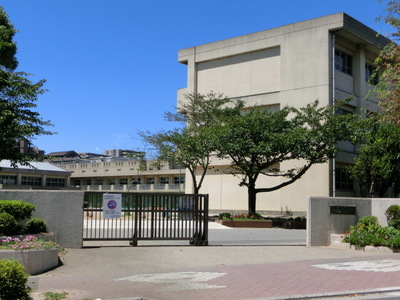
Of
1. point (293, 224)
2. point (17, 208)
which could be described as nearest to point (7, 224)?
point (17, 208)

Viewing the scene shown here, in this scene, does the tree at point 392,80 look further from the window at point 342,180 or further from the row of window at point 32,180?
the row of window at point 32,180

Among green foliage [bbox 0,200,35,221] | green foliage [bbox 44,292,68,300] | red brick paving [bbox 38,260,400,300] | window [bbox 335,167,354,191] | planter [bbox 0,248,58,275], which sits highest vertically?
window [bbox 335,167,354,191]

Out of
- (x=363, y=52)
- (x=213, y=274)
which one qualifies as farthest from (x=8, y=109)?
(x=363, y=52)

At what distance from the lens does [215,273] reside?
35.2 ft

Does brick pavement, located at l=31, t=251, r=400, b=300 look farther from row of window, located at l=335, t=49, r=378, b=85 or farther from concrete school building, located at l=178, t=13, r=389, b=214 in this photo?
row of window, located at l=335, t=49, r=378, b=85

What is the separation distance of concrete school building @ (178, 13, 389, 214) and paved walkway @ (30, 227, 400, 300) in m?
21.3

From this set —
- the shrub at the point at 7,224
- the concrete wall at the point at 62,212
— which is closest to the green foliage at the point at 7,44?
the concrete wall at the point at 62,212

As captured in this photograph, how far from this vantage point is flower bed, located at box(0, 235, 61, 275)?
10.2 metres

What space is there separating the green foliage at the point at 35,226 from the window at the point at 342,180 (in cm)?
2773

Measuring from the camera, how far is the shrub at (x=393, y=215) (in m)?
17.0

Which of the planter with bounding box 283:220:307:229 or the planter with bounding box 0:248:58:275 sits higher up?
the planter with bounding box 0:248:58:275

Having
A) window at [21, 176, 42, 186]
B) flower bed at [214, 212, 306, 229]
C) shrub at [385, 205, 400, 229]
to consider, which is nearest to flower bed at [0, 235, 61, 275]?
shrub at [385, 205, 400, 229]

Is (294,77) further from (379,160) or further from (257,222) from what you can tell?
(257,222)

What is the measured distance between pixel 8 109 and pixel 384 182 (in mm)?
26124
